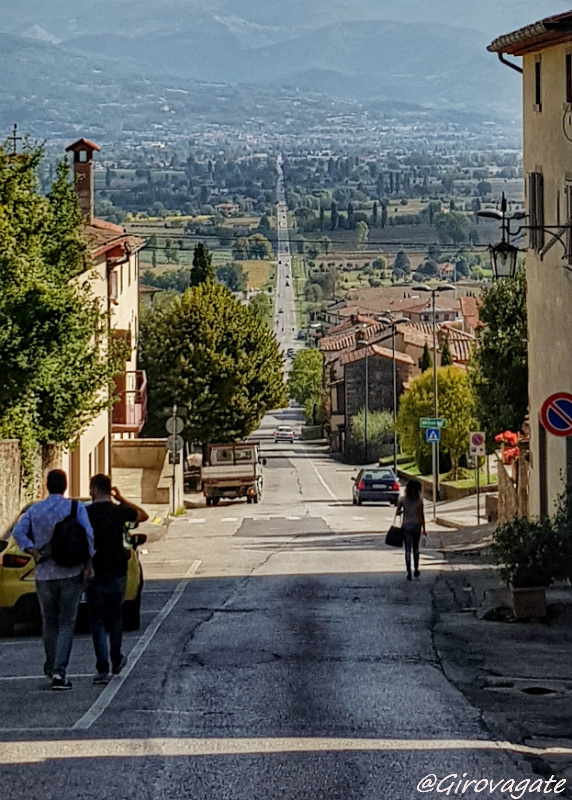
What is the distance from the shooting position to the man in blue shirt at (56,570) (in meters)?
12.0

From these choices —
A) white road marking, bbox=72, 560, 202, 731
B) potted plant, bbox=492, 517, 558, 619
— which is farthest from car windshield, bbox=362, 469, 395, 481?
potted plant, bbox=492, 517, 558, 619

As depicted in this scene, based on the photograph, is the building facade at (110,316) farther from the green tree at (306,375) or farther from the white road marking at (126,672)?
the green tree at (306,375)

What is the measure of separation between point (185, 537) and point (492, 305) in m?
9.79

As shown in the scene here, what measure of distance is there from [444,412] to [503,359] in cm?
3623

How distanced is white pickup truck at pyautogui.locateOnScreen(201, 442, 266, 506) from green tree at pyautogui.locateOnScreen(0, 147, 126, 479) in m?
23.6

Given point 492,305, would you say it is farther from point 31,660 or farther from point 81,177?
point 31,660

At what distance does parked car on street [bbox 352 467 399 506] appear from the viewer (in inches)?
2089

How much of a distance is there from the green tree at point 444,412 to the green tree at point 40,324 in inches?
1638

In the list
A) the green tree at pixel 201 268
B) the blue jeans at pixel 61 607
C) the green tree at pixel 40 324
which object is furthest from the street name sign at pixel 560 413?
the green tree at pixel 201 268

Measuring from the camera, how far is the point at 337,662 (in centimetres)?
1366

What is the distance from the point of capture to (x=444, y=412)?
2894 inches

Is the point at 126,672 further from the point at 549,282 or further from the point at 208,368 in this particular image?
the point at 208,368

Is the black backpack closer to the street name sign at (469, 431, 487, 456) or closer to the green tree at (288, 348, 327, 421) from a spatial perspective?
the street name sign at (469, 431, 487, 456)

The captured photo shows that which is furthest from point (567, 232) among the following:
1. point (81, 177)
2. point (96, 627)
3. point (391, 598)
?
point (81, 177)
